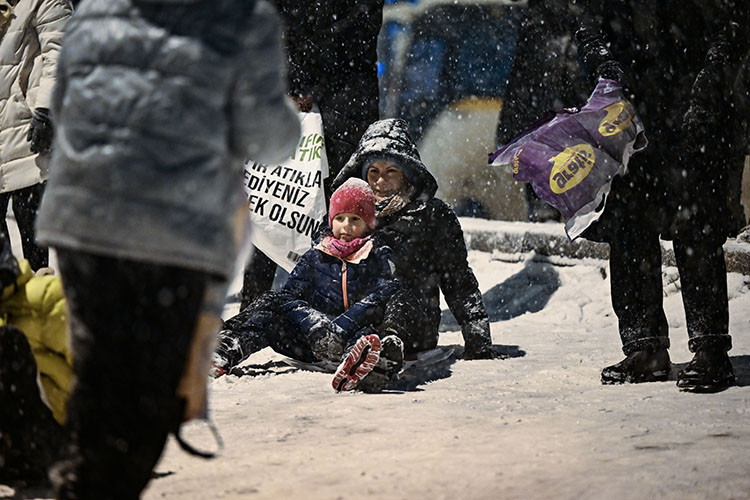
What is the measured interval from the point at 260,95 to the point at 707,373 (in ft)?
8.34

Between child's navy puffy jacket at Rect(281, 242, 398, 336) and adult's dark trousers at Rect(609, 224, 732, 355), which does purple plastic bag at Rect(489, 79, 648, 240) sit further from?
child's navy puffy jacket at Rect(281, 242, 398, 336)

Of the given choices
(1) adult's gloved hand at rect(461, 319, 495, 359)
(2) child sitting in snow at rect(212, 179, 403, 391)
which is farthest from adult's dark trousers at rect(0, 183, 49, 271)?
(1) adult's gloved hand at rect(461, 319, 495, 359)

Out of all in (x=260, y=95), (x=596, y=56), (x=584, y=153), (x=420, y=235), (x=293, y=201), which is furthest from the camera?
(x=293, y=201)

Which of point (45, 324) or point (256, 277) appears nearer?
point (45, 324)

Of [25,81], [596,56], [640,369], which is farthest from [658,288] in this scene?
[25,81]

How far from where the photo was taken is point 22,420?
8.09 feet

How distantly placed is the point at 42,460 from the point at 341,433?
101 centimetres

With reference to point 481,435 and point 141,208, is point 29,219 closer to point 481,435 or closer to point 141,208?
point 481,435

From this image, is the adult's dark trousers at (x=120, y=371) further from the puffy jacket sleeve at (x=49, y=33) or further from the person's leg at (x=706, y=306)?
the puffy jacket sleeve at (x=49, y=33)

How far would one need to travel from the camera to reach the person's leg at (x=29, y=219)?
15.2 feet

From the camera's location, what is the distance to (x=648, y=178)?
13.0 feet

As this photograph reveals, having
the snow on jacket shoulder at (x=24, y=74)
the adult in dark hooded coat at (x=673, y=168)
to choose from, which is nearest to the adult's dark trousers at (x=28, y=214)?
the snow on jacket shoulder at (x=24, y=74)

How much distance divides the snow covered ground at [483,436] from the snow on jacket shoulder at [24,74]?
147 centimetres

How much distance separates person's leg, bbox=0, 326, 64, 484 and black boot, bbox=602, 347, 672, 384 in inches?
93.1
